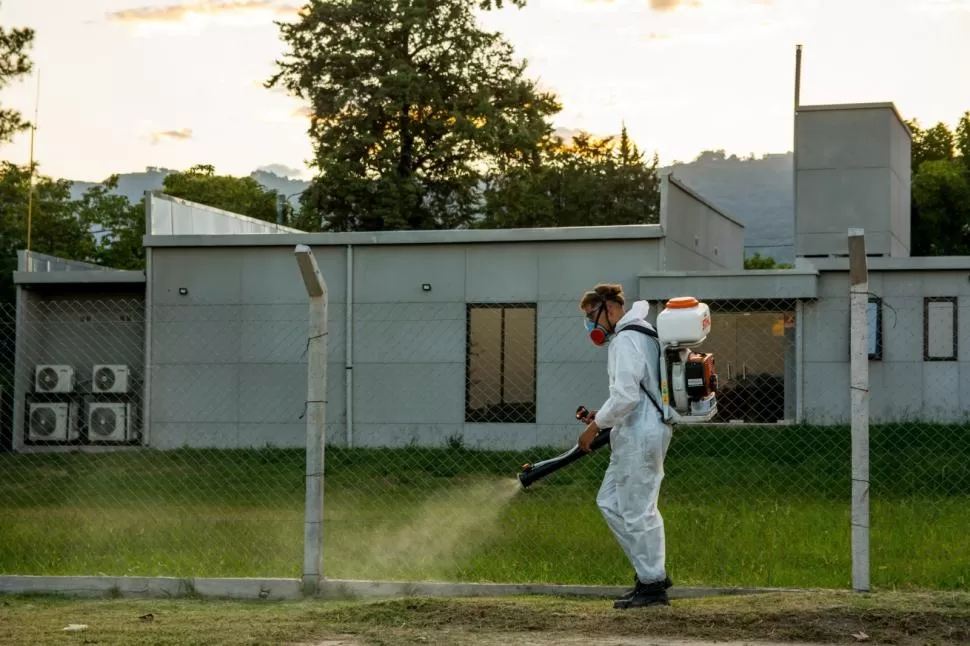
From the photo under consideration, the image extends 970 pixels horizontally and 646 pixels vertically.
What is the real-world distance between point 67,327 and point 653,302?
443 inches

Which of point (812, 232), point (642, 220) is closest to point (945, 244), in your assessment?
point (642, 220)

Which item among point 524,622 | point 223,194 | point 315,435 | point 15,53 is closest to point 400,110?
point 15,53

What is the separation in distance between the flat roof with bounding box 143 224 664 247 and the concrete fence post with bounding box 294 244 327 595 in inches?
513

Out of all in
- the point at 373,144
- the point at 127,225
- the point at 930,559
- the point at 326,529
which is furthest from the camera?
the point at 127,225

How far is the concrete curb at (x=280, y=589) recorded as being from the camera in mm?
8883

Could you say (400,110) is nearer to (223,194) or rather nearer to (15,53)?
(15,53)

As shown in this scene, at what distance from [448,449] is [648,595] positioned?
1364 centimetres

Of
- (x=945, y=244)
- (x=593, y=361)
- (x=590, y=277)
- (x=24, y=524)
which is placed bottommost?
(x=24, y=524)

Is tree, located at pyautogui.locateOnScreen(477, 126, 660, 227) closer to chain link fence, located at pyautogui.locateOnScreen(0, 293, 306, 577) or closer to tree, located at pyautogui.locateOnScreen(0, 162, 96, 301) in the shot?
tree, located at pyautogui.locateOnScreen(0, 162, 96, 301)

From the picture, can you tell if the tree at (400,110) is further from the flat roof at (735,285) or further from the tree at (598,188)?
the flat roof at (735,285)

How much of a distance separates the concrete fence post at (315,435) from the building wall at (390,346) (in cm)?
1295

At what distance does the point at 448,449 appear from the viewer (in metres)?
21.6

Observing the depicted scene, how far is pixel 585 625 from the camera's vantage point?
7723 millimetres

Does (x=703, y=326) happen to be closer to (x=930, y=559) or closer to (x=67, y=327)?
(x=930, y=559)
